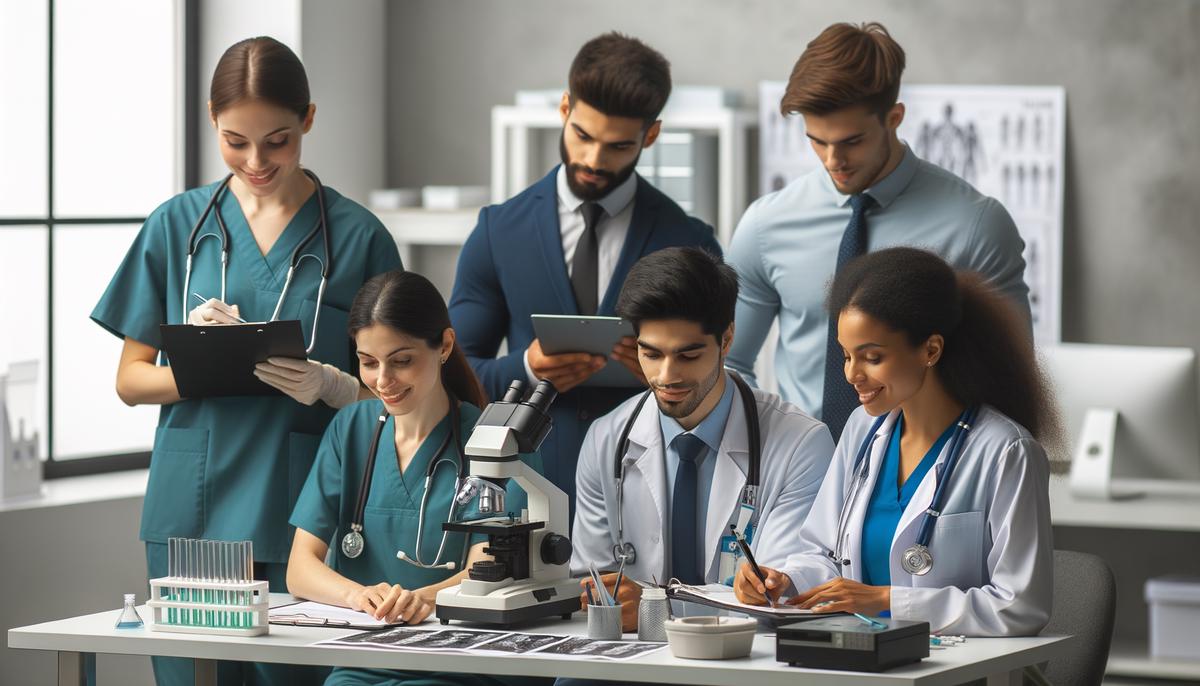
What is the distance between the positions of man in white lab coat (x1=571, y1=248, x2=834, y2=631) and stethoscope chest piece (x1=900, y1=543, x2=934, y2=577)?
10.3 inches

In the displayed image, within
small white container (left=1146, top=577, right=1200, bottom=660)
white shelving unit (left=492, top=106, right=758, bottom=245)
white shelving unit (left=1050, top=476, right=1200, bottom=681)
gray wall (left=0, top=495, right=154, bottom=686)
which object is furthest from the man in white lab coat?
white shelving unit (left=492, top=106, right=758, bottom=245)

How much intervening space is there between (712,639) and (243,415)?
1114 millimetres

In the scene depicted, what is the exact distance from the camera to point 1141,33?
14.9 ft

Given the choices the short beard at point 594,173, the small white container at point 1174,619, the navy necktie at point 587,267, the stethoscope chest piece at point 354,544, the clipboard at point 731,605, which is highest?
the short beard at point 594,173

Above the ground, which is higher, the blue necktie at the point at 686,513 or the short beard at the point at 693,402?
the short beard at the point at 693,402

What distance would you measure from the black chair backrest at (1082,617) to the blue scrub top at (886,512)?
0.35m

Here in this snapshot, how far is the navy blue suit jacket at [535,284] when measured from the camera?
9.90 ft

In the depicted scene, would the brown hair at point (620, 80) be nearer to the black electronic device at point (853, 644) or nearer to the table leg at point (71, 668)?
the black electronic device at point (853, 644)

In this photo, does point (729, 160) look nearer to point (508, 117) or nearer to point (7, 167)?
point (508, 117)

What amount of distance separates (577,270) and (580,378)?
0.27 m

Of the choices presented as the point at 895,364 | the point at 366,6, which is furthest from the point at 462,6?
the point at 895,364

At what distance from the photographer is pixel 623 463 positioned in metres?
2.70

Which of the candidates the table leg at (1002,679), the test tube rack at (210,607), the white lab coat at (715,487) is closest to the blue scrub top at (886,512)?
the white lab coat at (715,487)

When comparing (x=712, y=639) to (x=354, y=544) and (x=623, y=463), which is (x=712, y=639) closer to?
(x=623, y=463)
